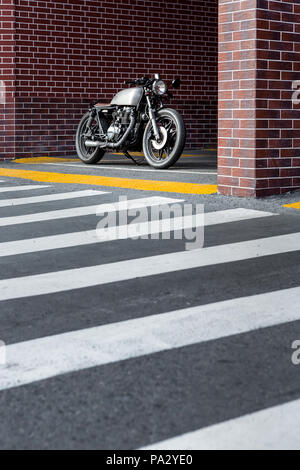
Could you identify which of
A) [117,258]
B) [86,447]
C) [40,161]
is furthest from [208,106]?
[86,447]

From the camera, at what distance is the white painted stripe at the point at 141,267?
4.89 m

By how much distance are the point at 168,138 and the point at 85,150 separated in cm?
231

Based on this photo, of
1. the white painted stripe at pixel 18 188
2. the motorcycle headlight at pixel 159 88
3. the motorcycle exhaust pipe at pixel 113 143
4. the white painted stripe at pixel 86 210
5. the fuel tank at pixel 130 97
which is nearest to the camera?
the white painted stripe at pixel 86 210

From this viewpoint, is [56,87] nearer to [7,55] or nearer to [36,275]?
[7,55]

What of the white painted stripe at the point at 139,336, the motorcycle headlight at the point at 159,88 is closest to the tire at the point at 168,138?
the motorcycle headlight at the point at 159,88

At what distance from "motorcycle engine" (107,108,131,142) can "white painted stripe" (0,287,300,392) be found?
8.23 m

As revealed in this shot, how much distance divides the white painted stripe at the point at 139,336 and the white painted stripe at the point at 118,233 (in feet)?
6.99

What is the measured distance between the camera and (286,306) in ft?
14.3

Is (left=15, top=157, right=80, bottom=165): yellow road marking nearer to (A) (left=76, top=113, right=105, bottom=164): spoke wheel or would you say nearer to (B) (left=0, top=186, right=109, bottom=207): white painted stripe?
(A) (left=76, top=113, right=105, bottom=164): spoke wheel

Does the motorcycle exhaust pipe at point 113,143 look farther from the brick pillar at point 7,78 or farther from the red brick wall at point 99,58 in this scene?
the red brick wall at point 99,58

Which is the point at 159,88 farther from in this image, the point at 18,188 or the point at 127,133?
the point at 18,188

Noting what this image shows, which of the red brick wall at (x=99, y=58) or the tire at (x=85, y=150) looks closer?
the tire at (x=85, y=150)

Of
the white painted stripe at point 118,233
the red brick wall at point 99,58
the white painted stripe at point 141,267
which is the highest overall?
the red brick wall at point 99,58

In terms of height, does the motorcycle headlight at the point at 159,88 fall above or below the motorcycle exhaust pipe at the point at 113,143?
above
